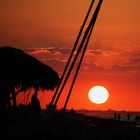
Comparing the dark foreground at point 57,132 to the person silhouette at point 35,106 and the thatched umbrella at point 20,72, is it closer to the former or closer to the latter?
the thatched umbrella at point 20,72

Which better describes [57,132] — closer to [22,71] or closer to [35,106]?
[22,71]

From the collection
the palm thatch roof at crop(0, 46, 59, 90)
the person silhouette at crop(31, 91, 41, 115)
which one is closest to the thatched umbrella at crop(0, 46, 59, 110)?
the palm thatch roof at crop(0, 46, 59, 90)

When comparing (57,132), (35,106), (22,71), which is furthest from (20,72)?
(35,106)

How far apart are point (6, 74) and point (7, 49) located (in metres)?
1.43

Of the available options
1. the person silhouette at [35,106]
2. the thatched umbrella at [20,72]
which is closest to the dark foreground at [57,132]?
the thatched umbrella at [20,72]

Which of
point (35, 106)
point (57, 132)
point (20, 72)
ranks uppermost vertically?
point (20, 72)

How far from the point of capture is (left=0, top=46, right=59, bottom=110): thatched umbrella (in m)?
16.4

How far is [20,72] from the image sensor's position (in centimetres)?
1677

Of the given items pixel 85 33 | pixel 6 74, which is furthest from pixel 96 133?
pixel 85 33

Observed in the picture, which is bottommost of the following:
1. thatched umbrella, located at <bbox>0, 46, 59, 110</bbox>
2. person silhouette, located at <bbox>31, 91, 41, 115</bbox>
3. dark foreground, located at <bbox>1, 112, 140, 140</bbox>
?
Answer: dark foreground, located at <bbox>1, 112, 140, 140</bbox>

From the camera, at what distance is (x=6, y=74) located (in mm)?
16312

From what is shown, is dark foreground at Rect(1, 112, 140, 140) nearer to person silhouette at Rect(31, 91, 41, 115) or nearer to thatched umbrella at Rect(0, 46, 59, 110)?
thatched umbrella at Rect(0, 46, 59, 110)

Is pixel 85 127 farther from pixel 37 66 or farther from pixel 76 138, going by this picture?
pixel 37 66

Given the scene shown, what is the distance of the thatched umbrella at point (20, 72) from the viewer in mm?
16438
